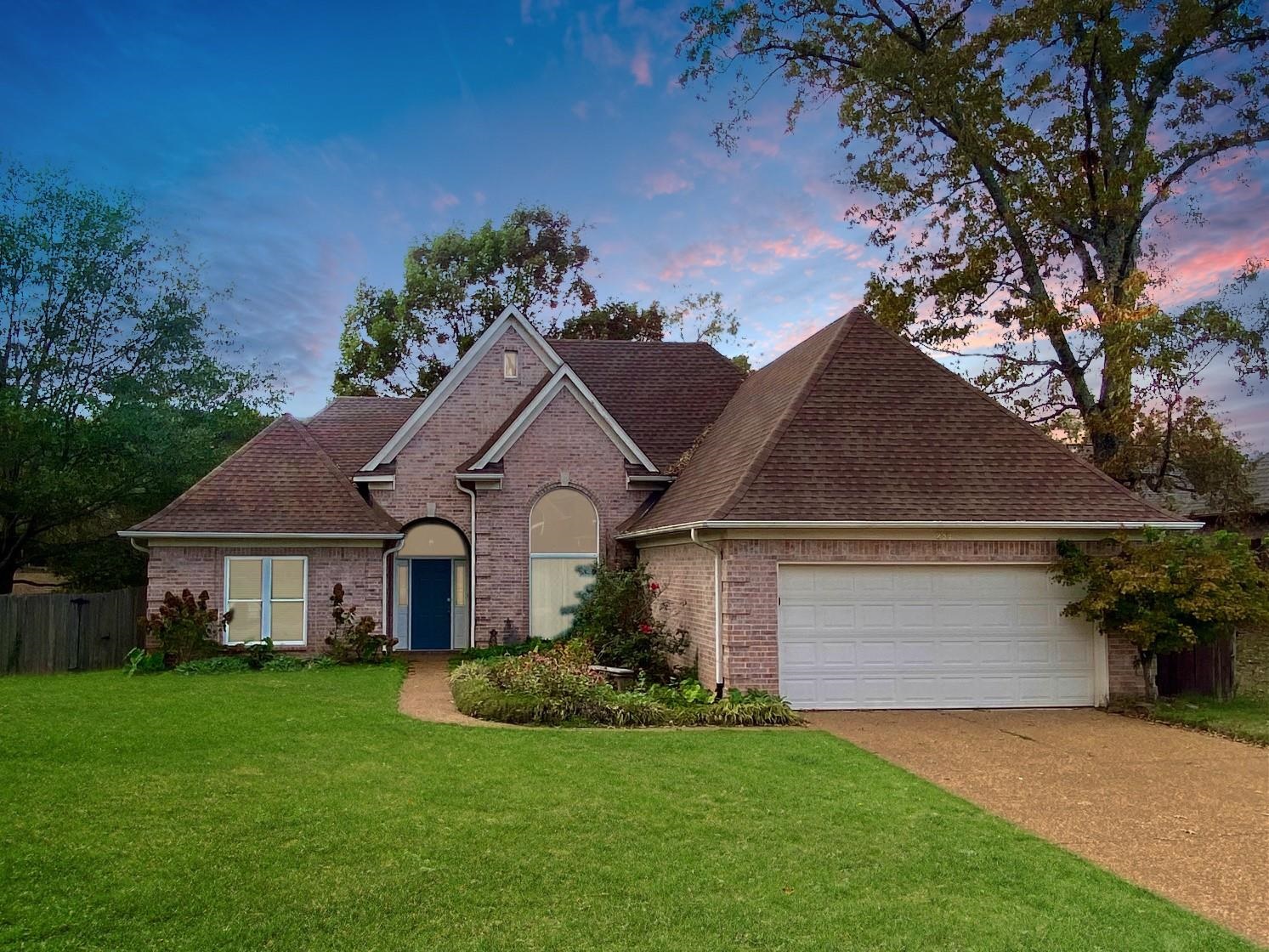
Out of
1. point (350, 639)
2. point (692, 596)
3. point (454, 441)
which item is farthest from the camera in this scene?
point (454, 441)

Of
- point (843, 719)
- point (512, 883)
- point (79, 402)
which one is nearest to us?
point (512, 883)

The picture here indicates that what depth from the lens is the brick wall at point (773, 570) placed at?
1307 cm

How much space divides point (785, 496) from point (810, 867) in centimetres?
737

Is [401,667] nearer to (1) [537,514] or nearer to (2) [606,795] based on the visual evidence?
(1) [537,514]

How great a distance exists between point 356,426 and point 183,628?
7.82 m

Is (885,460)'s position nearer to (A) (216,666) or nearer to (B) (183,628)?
(A) (216,666)

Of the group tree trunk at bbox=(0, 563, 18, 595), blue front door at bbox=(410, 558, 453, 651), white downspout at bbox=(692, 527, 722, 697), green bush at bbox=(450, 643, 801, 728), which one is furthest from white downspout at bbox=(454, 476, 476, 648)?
tree trunk at bbox=(0, 563, 18, 595)

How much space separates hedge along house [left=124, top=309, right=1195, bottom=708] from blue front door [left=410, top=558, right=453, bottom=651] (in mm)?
43

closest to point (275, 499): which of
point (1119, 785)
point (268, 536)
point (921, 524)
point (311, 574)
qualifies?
point (268, 536)

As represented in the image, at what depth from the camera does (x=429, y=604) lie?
2125cm

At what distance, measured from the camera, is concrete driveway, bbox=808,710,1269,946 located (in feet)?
22.5

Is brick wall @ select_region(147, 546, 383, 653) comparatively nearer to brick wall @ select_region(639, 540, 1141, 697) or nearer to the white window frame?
the white window frame

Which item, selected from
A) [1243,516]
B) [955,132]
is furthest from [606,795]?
[1243,516]

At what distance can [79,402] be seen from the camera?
78.0 ft
